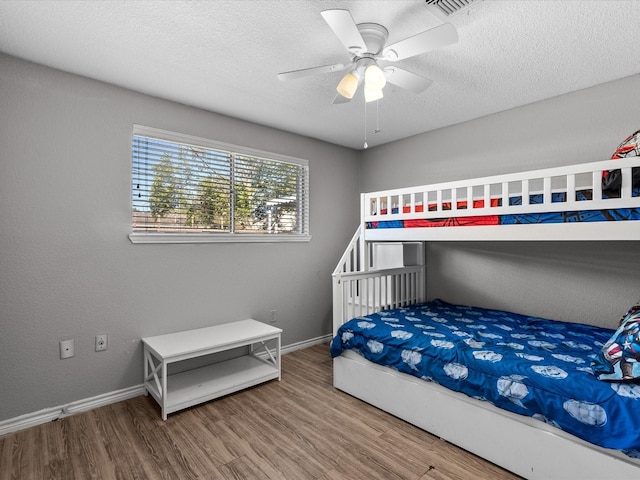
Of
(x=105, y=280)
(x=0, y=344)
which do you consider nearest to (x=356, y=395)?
(x=105, y=280)

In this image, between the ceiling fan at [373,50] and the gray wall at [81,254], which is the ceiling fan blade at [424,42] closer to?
the ceiling fan at [373,50]

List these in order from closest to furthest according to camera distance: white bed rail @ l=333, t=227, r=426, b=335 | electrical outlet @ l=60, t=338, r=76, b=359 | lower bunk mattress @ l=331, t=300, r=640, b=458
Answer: lower bunk mattress @ l=331, t=300, r=640, b=458 < electrical outlet @ l=60, t=338, r=76, b=359 < white bed rail @ l=333, t=227, r=426, b=335

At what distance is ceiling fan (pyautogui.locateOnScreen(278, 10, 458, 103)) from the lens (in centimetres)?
148

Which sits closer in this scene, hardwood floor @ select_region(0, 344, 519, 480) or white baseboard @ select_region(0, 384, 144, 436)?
hardwood floor @ select_region(0, 344, 519, 480)

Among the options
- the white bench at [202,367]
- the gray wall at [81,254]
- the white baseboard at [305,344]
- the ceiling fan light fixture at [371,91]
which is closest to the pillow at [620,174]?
the ceiling fan light fixture at [371,91]

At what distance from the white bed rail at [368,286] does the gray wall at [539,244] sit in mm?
271

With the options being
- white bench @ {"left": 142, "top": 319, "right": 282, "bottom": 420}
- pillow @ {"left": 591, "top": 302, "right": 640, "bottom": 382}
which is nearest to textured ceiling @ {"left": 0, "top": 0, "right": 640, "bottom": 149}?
pillow @ {"left": 591, "top": 302, "right": 640, "bottom": 382}

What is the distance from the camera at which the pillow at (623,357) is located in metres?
1.40

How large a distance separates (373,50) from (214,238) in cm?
197

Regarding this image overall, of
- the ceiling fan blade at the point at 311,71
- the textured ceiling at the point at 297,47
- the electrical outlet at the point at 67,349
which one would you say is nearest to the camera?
the textured ceiling at the point at 297,47

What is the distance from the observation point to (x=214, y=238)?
2936mm

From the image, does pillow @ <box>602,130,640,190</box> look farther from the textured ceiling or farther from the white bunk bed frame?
the textured ceiling

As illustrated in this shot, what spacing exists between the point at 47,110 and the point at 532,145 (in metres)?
3.71

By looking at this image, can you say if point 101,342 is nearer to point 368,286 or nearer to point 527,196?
point 368,286
